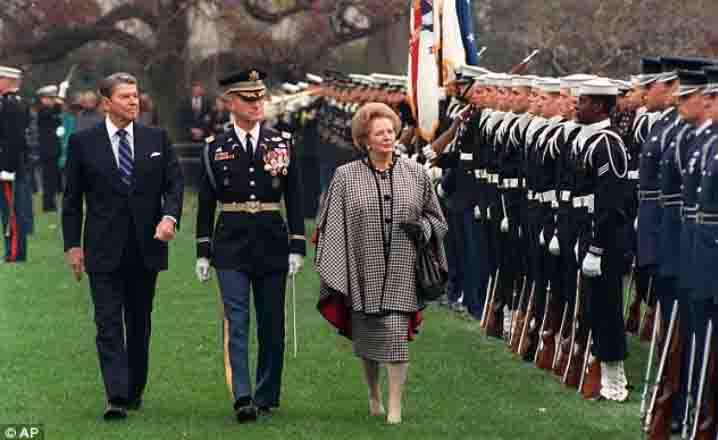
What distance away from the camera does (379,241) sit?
11.4 m

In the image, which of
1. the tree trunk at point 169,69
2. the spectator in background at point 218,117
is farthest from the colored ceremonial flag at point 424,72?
the tree trunk at point 169,69

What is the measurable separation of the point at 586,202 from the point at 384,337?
6.00 ft

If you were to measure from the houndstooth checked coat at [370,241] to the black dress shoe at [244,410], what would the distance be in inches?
31.0

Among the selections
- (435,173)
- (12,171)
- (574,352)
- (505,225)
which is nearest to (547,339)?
(574,352)

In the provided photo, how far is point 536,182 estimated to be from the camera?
13.7 metres

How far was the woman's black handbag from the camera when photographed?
11398 mm

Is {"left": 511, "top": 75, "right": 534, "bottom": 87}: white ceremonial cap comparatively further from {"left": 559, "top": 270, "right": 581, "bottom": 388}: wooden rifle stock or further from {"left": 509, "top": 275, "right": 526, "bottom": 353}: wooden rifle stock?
{"left": 559, "top": 270, "right": 581, "bottom": 388}: wooden rifle stock

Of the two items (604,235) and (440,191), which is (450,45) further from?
(604,235)

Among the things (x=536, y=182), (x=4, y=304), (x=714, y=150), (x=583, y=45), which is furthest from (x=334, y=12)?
(x=714, y=150)

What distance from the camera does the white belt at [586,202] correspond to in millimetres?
12344

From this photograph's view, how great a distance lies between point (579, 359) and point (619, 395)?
2.28 feet

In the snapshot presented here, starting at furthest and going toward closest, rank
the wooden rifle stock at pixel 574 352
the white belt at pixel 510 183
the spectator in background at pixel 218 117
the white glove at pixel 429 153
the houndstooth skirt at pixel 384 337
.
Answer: the spectator in background at pixel 218 117, the white glove at pixel 429 153, the white belt at pixel 510 183, the wooden rifle stock at pixel 574 352, the houndstooth skirt at pixel 384 337

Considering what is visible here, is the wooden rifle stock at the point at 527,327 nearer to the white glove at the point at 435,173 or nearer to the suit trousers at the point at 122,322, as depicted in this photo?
the white glove at the point at 435,173

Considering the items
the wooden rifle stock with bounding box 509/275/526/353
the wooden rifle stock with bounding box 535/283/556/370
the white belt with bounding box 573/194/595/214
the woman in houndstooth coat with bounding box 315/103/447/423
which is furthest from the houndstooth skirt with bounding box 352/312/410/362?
the wooden rifle stock with bounding box 509/275/526/353
